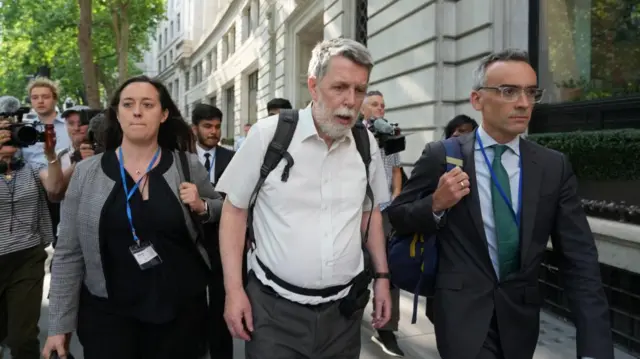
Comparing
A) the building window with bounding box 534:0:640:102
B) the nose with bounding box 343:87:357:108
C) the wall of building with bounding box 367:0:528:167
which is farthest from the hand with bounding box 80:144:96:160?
the wall of building with bounding box 367:0:528:167

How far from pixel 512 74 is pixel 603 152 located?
11.5ft

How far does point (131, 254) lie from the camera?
248cm

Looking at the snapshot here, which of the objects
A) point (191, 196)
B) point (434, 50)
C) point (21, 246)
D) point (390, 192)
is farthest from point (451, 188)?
point (434, 50)

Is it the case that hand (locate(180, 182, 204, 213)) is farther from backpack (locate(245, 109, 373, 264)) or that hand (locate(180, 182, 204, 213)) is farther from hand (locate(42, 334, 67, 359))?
hand (locate(42, 334, 67, 359))

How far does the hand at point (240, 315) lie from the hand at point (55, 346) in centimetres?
86

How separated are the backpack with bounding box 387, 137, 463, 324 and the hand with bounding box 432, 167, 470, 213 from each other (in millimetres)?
156

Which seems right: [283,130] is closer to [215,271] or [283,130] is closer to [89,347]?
[89,347]

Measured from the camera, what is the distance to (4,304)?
12.3ft

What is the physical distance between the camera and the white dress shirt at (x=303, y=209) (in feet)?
7.23

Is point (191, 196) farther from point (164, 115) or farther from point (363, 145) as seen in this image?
point (363, 145)

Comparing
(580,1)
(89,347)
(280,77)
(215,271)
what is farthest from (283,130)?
(280,77)

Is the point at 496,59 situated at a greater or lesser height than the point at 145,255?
greater

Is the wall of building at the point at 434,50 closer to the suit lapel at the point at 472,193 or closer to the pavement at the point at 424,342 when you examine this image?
the pavement at the point at 424,342

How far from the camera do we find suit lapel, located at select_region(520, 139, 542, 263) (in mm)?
2209
